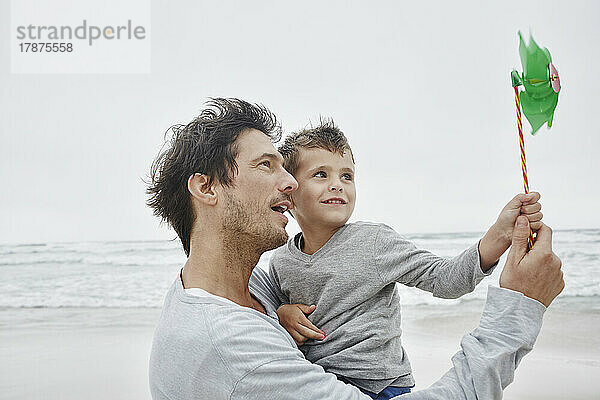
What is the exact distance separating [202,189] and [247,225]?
0.11 m

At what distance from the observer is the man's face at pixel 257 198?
4.08ft

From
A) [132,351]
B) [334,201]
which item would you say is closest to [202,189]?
[334,201]

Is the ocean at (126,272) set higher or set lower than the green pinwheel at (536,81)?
lower

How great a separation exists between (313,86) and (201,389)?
20.8ft

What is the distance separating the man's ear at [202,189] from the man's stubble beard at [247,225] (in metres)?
0.03

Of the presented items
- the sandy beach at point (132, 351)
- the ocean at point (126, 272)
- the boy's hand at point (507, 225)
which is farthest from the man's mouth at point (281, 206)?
the ocean at point (126, 272)

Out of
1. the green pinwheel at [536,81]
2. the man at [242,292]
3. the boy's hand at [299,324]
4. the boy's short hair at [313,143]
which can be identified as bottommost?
the boy's hand at [299,324]

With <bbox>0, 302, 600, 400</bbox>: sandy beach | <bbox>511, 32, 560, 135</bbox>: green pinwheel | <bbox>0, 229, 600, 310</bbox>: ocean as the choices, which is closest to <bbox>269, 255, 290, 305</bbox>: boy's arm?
<bbox>511, 32, 560, 135</bbox>: green pinwheel

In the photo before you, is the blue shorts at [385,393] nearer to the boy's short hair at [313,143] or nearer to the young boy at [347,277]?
the young boy at [347,277]

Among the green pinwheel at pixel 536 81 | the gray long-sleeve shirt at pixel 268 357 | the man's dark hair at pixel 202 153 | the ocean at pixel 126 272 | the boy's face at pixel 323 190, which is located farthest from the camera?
the ocean at pixel 126 272

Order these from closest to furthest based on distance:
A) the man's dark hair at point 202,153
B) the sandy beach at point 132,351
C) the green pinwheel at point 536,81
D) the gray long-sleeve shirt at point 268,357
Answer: the gray long-sleeve shirt at point 268,357
the green pinwheel at point 536,81
the man's dark hair at point 202,153
the sandy beach at point 132,351

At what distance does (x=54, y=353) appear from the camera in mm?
4168

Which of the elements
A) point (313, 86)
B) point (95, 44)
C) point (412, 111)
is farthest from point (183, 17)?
point (412, 111)

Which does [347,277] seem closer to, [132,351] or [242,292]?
[242,292]
